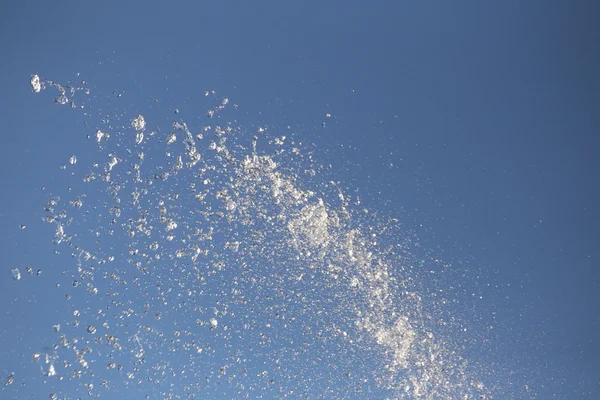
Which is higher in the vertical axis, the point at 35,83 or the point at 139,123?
the point at 35,83

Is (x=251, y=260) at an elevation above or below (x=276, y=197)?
below

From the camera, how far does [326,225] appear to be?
8.30 meters

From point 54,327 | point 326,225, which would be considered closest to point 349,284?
point 326,225

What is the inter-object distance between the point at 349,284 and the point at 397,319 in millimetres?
719

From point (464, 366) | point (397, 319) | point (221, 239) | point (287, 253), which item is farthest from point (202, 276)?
point (464, 366)

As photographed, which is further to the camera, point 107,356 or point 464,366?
point 464,366

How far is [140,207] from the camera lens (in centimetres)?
787

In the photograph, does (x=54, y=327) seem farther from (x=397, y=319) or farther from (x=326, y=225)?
(x=397, y=319)

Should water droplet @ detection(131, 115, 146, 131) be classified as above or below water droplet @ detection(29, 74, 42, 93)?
below

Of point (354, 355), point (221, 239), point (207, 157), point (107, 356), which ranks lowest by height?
point (107, 356)

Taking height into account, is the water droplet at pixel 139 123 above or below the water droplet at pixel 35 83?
below

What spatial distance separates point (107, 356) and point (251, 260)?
176cm

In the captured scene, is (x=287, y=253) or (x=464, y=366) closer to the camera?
(x=287, y=253)

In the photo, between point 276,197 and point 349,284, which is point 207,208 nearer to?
point 276,197
